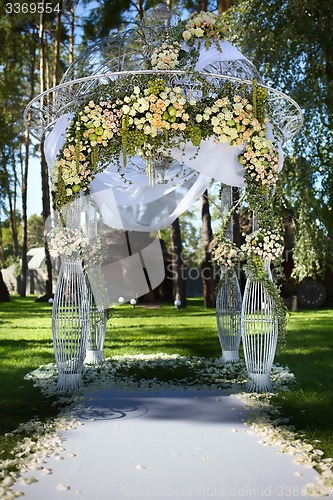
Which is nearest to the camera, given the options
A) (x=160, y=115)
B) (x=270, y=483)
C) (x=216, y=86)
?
(x=270, y=483)

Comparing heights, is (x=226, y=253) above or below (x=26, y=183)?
below

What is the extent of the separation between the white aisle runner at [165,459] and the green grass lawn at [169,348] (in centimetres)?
47

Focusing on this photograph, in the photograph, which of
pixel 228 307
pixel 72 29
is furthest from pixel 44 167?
pixel 228 307

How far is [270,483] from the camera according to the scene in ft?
9.73

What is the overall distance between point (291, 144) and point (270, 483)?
8056 mm

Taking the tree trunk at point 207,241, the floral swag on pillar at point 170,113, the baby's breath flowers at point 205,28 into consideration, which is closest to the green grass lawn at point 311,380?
the floral swag on pillar at point 170,113

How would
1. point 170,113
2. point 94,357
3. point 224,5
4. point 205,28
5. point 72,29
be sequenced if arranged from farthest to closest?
point 72,29, point 224,5, point 94,357, point 205,28, point 170,113

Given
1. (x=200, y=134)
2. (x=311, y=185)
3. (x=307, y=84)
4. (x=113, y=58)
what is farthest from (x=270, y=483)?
(x=307, y=84)

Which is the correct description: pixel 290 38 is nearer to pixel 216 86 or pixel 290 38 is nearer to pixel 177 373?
pixel 216 86

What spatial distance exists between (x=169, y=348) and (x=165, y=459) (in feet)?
15.8

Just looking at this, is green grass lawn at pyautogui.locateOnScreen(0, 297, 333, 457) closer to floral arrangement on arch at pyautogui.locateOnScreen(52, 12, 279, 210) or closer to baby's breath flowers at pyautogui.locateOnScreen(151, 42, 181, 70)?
floral arrangement on arch at pyautogui.locateOnScreen(52, 12, 279, 210)

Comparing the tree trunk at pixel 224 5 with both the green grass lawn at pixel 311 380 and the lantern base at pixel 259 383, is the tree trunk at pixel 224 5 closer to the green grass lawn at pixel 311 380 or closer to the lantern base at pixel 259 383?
the green grass lawn at pixel 311 380

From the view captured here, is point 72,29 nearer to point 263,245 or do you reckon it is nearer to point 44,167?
point 44,167

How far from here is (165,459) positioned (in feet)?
11.0
